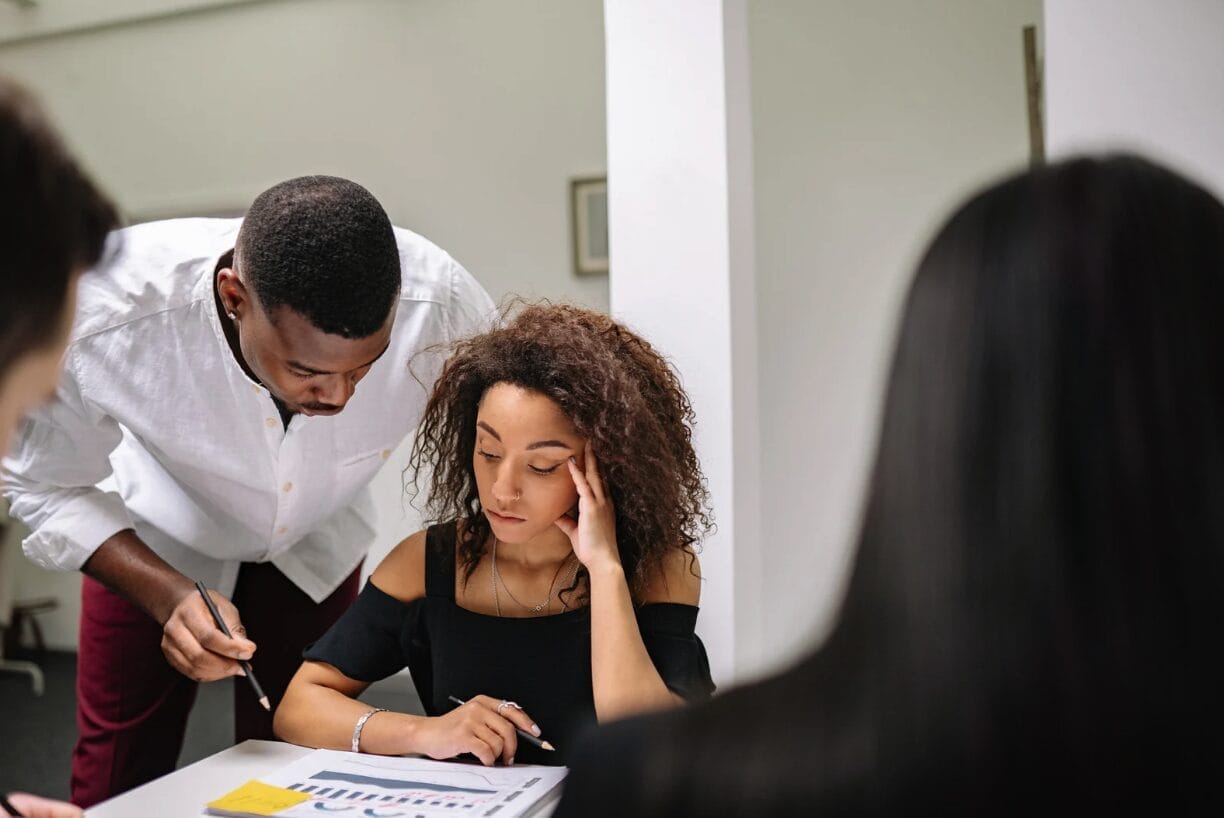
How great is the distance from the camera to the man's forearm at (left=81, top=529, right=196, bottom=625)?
1639mm

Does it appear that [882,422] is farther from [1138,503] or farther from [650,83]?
[650,83]

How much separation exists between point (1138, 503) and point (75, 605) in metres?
5.68

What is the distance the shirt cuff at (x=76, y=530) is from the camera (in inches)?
66.9

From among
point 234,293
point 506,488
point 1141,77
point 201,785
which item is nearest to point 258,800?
point 201,785

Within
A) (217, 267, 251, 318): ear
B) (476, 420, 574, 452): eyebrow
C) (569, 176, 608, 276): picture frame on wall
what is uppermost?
(569, 176, 608, 276): picture frame on wall

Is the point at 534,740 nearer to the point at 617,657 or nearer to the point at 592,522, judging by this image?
the point at 617,657

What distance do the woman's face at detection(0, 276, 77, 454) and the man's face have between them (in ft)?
2.41

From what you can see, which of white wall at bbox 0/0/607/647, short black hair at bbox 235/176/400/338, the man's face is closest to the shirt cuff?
the man's face

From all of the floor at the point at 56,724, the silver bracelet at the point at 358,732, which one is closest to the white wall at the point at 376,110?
the floor at the point at 56,724

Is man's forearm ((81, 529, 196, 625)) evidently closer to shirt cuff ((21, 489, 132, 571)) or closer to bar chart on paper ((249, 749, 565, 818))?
shirt cuff ((21, 489, 132, 571))

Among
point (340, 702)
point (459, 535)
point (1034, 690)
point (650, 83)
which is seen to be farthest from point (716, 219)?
point (1034, 690)

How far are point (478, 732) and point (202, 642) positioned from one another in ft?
1.54

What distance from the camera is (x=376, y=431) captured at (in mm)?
1910

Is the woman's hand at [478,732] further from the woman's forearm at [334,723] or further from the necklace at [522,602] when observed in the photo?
the necklace at [522,602]
